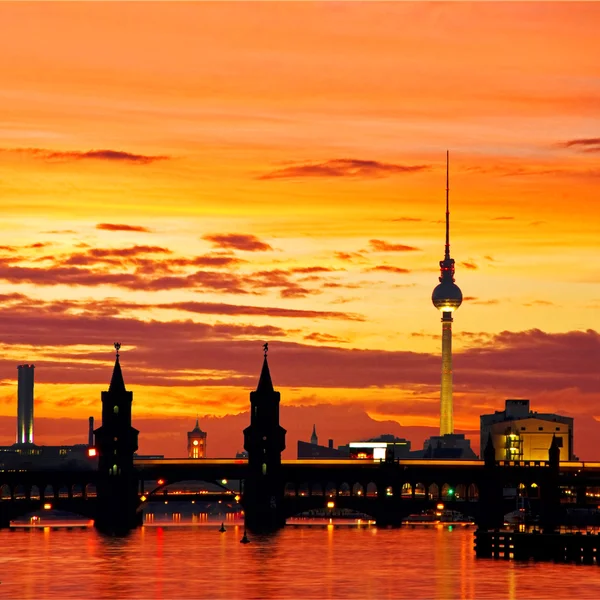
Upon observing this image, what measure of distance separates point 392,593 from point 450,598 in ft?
24.7

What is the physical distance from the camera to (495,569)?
194 m

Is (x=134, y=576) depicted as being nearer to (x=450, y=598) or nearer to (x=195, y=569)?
(x=195, y=569)

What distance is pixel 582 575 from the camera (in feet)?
599

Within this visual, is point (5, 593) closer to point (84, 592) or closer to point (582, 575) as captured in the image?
point (84, 592)

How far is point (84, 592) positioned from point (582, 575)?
50.7 meters

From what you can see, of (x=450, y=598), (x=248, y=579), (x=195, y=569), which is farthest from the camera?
(x=195, y=569)

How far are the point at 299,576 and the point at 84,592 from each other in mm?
26317

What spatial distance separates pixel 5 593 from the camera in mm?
168500

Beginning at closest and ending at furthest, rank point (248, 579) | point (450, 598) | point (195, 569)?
point (450, 598) < point (248, 579) < point (195, 569)

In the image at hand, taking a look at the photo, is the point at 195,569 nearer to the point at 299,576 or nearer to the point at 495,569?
the point at 299,576

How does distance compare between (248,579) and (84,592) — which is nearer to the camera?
(84,592)

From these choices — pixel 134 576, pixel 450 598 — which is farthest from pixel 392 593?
pixel 134 576

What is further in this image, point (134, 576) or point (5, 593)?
point (134, 576)

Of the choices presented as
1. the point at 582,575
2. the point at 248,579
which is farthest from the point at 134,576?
the point at 582,575
